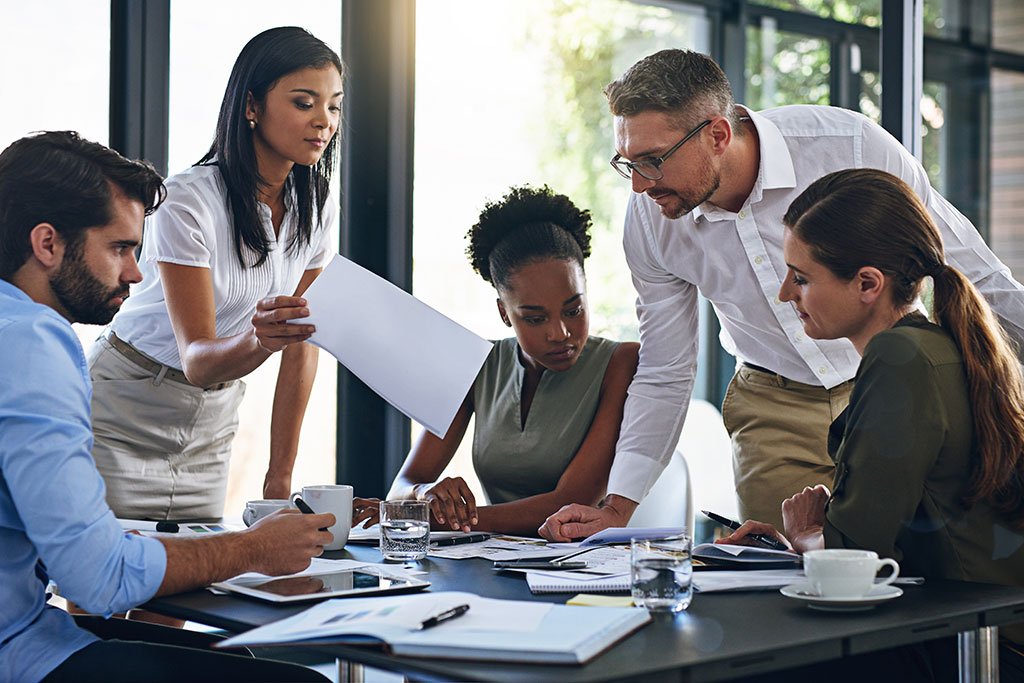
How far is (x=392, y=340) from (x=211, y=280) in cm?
60

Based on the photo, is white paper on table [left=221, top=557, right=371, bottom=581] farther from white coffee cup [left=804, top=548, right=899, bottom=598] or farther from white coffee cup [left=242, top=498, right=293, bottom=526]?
white coffee cup [left=804, top=548, right=899, bottom=598]

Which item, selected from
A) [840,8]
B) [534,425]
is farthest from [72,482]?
[840,8]

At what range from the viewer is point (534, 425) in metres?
2.33

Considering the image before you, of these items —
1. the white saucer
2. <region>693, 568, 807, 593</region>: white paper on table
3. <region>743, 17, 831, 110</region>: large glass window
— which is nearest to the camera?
the white saucer

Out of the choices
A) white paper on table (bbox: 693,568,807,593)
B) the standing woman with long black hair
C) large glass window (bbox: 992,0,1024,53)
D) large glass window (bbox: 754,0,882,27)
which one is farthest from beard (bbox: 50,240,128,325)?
large glass window (bbox: 754,0,882,27)

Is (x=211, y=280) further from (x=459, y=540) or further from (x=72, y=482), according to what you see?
(x=72, y=482)

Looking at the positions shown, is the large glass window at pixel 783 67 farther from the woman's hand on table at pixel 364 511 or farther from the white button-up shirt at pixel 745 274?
the woman's hand on table at pixel 364 511

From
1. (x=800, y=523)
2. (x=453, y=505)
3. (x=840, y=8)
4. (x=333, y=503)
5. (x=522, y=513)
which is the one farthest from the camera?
(x=840, y=8)

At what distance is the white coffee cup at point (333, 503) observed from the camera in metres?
1.75

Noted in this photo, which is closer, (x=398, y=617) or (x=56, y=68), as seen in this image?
(x=398, y=617)

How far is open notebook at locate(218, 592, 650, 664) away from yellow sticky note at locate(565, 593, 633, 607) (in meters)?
0.07

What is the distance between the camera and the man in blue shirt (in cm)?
127

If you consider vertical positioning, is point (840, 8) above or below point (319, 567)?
above

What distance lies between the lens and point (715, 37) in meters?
4.50
